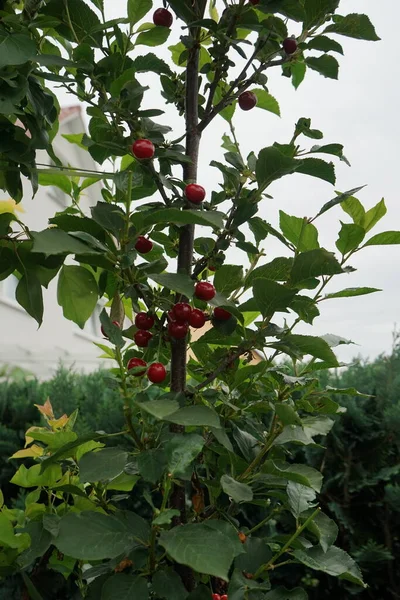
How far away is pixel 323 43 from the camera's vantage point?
1027mm

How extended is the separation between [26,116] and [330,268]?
608 millimetres

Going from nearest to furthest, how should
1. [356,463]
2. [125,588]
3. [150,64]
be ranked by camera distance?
[125,588]
[150,64]
[356,463]

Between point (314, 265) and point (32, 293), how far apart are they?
1.59ft

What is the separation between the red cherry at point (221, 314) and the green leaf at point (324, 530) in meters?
0.34

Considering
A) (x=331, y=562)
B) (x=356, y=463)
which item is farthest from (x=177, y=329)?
(x=356, y=463)

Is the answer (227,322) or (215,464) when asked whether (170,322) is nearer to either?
(227,322)

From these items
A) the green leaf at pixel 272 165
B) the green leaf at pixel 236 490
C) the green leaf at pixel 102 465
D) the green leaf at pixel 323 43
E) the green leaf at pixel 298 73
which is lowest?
the green leaf at pixel 236 490

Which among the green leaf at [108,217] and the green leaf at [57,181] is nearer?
the green leaf at [108,217]

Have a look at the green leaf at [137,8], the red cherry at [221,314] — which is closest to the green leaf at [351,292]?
the red cherry at [221,314]

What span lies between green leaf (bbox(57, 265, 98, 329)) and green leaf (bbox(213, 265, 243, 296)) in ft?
0.79

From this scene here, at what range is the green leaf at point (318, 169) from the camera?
3.02 feet

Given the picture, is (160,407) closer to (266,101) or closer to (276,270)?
(276,270)

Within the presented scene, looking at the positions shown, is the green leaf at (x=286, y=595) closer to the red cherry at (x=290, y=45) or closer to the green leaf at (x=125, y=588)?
the green leaf at (x=125, y=588)

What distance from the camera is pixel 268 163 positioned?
88cm
